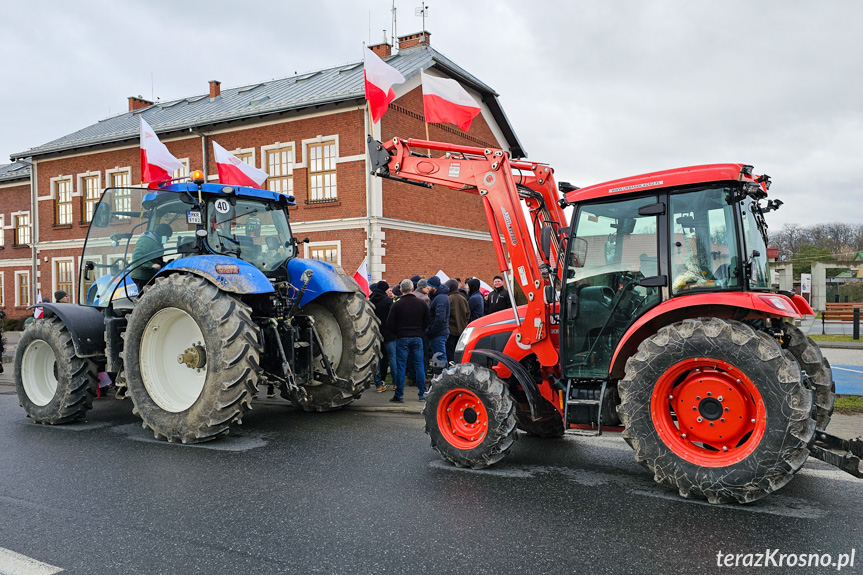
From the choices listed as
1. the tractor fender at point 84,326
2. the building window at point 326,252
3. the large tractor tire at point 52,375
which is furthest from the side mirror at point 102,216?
the building window at point 326,252

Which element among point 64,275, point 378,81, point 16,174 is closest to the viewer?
point 378,81

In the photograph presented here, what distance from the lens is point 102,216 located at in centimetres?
780

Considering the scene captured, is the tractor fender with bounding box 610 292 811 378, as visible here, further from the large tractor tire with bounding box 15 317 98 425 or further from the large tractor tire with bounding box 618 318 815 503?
the large tractor tire with bounding box 15 317 98 425

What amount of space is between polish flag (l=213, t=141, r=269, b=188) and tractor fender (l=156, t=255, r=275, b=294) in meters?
4.80

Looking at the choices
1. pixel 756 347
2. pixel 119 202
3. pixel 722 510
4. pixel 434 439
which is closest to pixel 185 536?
pixel 434 439

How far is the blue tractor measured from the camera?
650 cm

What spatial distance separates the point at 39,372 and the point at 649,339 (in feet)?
24.0

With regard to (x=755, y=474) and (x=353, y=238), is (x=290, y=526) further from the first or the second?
(x=353, y=238)

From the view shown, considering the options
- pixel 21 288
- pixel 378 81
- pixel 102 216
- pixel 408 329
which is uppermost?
pixel 378 81

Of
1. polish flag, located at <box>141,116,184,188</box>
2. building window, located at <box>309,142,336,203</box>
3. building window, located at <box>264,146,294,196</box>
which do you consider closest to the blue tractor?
polish flag, located at <box>141,116,184,188</box>

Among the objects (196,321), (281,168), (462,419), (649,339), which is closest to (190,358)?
(196,321)

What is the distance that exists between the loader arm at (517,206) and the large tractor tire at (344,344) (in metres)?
2.22

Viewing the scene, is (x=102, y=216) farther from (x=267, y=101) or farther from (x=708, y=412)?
(x=267, y=101)

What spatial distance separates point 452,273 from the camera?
23.7m
